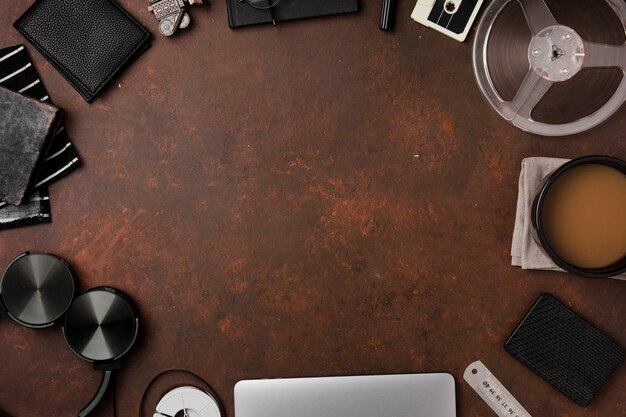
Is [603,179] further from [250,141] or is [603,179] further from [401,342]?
[250,141]

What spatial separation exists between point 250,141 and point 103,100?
0.98 ft

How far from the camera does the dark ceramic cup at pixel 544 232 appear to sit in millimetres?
929

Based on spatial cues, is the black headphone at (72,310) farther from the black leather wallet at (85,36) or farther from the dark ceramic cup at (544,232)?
the dark ceramic cup at (544,232)

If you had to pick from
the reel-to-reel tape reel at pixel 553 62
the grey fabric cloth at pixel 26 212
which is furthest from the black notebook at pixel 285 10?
the grey fabric cloth at pixel 26 212

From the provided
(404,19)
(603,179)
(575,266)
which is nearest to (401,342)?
(575,266)

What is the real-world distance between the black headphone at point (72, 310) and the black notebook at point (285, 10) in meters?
0.57

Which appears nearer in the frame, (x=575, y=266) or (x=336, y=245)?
(x=575, y=266)

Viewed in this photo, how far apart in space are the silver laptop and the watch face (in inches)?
15.4

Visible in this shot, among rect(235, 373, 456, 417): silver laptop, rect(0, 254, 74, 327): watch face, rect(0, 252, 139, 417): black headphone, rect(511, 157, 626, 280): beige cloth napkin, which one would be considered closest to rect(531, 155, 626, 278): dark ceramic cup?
rect(511, 157, 626, 280): beige cloth napkin

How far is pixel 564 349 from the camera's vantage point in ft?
3.43

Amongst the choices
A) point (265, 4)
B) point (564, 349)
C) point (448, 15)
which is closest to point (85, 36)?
point (265, 4)

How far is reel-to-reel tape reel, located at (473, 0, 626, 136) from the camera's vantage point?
1008 mm

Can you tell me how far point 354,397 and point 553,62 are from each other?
27.6 inches

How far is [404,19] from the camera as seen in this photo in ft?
→ 3.52
